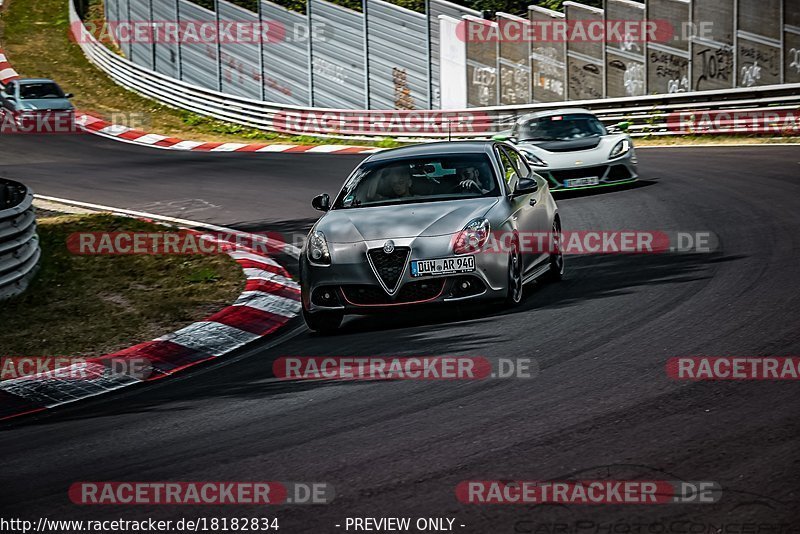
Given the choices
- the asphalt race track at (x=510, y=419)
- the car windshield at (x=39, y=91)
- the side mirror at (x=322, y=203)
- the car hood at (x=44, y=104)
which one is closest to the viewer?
the asphalt race track at (x=510, y=419)

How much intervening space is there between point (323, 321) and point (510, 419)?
3.61 metres

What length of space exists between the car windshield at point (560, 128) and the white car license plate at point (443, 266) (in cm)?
968

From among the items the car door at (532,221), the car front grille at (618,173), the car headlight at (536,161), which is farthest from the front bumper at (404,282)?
the car front grille at (618,173)

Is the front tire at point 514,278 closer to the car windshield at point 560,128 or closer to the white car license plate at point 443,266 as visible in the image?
the white car license plate at point 443,266

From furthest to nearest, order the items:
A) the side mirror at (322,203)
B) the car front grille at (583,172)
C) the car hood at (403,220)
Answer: the car front grille at (583,172), the side mirror at (322,203), the car hood at (403,220)

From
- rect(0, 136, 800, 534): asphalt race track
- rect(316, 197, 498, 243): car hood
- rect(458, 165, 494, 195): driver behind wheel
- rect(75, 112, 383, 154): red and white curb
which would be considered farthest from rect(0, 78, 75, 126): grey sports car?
rect(316, 197, 498, 243): car hood

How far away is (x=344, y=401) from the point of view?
276 inches

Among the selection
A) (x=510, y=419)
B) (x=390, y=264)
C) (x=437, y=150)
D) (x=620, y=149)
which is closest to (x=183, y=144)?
(x=620, y=149)

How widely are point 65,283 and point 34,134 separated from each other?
21688 mm

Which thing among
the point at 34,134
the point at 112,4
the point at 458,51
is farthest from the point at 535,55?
the point at 112,4

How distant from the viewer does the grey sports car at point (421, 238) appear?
30.2ft

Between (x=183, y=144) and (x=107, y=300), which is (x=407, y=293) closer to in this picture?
(x=107, y=300)

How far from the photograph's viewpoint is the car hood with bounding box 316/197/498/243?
30.7ft

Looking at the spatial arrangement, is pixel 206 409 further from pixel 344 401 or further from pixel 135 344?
pixel 135 344
